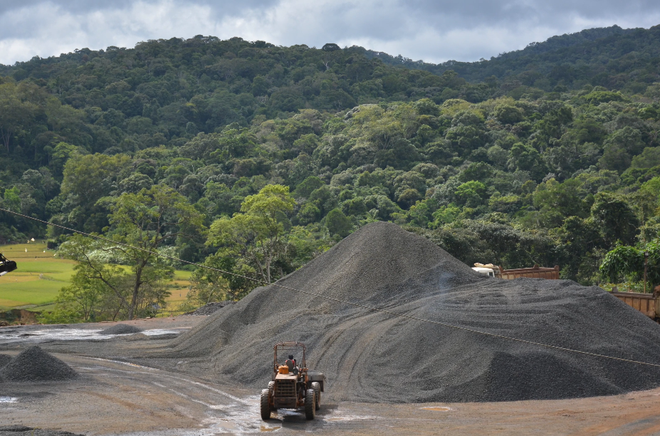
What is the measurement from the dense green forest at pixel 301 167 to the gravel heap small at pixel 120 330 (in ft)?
18.2

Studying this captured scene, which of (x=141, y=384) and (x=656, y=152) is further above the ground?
(x=656, y=152)

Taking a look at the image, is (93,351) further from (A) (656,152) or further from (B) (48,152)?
(B) (48,152)

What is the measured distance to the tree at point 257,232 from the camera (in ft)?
149

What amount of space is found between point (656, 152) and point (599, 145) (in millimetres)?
10940

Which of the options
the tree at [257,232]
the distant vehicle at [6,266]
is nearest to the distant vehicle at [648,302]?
the distant vehicle at [6,266]

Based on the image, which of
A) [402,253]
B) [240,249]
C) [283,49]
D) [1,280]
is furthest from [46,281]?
[283,49]

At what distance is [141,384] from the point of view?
18.1 m

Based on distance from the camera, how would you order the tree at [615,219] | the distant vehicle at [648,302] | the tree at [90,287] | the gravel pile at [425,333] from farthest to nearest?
the tree at [615,219]
the tree at [90,287]
the distant vehicle at [648,302]
the gravel pile at [425,333]

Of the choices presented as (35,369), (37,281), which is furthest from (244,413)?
(37,281)

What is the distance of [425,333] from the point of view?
62.8 feet

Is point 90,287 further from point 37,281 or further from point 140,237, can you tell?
point 37,281

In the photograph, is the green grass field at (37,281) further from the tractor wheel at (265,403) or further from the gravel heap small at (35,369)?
the tractor wheel at (265,403)

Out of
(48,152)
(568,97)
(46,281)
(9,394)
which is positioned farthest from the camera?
(568,97)

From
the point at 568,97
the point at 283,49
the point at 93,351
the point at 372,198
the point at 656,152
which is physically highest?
the point at 283,49
